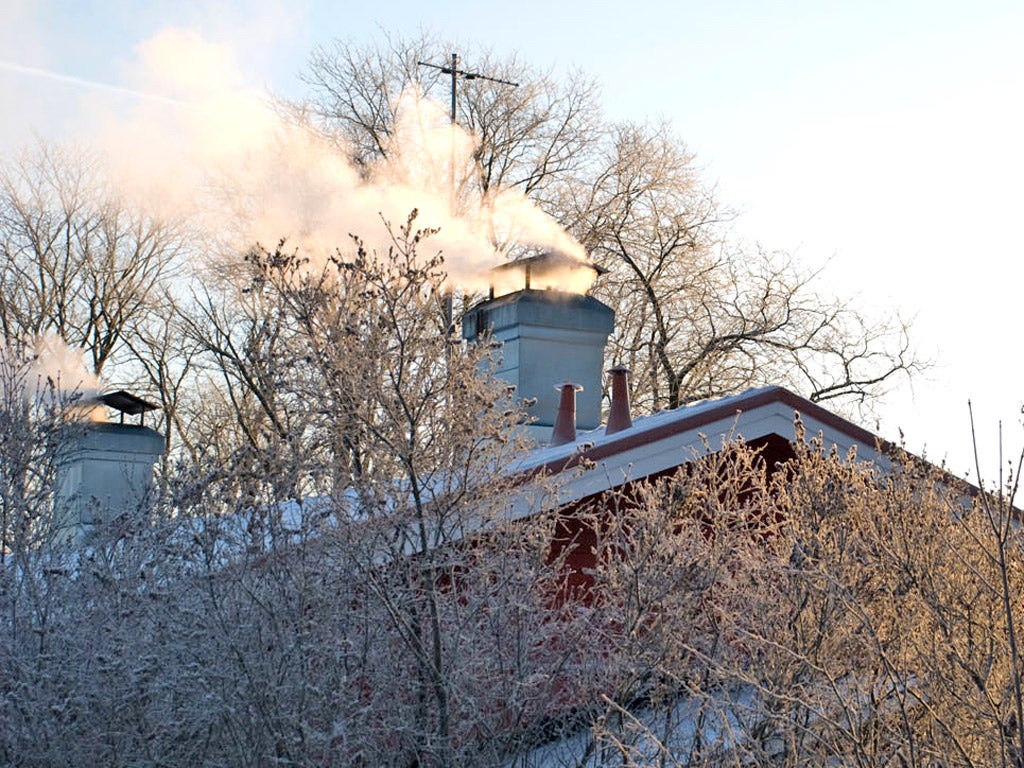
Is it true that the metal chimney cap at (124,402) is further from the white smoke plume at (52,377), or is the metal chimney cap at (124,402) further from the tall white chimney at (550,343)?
the tall white chimney at (550,343)

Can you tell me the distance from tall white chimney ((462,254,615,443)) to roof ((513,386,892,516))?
11.2ft

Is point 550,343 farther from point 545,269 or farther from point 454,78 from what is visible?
point 454,78

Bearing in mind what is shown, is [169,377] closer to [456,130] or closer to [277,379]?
[456,130]

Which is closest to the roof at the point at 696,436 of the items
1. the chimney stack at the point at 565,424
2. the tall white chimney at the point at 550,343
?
the chimney stack at the point at 565,424

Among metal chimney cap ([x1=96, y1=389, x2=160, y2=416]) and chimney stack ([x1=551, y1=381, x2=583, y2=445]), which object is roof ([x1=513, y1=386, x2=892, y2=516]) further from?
metal chimney cap ([x1=96, y1=389, x2=160, y2=416])

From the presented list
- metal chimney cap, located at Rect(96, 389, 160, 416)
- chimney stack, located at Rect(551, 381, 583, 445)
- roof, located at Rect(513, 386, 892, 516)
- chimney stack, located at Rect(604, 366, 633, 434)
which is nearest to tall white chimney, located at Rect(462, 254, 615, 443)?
chimney stack, located at Rect(551, 381, 583, 445)

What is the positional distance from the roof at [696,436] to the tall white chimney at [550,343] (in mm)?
3404

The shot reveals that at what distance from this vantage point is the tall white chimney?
12617 millimetres

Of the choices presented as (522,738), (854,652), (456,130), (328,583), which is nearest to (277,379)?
(328,583)

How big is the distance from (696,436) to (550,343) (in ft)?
14.8

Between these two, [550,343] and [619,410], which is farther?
[550,343]

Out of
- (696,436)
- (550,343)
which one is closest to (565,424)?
(550,343)

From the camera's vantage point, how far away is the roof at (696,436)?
8070 millimetres

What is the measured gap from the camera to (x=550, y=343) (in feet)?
42.3
